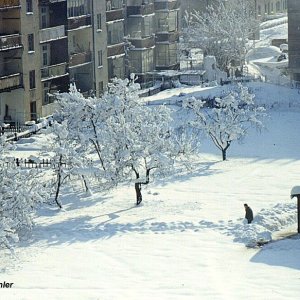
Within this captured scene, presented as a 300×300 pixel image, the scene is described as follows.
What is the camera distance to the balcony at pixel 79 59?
6519 cm

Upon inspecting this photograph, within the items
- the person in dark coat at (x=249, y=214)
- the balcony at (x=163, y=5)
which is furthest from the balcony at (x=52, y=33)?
the person in dark coat at (x=249, y=214)

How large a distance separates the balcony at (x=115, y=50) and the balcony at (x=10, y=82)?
41.9ft

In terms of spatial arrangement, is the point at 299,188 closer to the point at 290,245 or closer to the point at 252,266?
the point at 290,245


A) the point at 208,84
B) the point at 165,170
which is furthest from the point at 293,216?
the point at 208,84

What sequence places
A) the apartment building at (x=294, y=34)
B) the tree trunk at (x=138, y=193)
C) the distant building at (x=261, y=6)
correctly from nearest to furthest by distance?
the tree trunk at (x=138, y=193), the apartment building at (x=294, y=34), the distant building at (x=261, y=6)

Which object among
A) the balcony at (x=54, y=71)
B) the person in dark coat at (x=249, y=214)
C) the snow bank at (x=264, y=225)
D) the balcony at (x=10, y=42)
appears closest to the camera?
the snow bank at (x=264, y=225)

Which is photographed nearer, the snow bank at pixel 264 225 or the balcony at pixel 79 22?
the snow bank at pixel 264 225

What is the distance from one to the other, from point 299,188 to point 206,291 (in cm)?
854

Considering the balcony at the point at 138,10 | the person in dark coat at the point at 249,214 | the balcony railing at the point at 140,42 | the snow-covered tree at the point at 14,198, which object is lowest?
the person in dark coat at the point at 249,214

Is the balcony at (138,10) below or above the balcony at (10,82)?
above

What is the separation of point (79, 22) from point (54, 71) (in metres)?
4.71

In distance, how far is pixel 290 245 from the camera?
115 feet

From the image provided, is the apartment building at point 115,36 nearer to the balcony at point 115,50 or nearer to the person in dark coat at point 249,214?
the balcony at point 115,50

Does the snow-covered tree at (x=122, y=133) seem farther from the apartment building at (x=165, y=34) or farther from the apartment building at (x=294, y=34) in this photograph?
the apartment building at (x=165, y=34)
